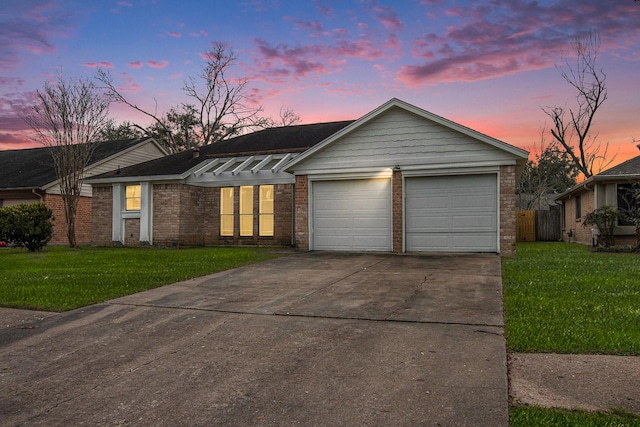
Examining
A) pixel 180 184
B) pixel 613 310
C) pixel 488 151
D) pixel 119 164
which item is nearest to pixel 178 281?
pixel 613 310

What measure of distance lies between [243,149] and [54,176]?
38.4ft

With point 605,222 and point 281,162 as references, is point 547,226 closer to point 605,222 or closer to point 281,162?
point 605,222

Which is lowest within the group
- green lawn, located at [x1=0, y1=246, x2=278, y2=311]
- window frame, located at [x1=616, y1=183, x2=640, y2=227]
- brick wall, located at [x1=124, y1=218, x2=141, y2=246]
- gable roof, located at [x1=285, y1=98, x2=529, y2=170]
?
green lawn, located at [x1=0, y1=246, x2=278, y2=311]

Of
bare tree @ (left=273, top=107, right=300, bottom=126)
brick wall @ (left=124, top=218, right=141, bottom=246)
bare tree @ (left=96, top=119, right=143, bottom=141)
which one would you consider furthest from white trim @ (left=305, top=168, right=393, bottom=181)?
bare tree @ (left=96, top=119, right=143, bottom=141)

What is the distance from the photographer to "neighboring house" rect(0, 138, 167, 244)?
25141 millimetres

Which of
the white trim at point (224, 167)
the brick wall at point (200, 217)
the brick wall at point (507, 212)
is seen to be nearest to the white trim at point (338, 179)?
the brick wall at point (200, 217)

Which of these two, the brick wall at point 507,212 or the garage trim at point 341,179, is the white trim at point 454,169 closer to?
the brick wall at point 507,212

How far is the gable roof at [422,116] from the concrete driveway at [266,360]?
6.85 metres

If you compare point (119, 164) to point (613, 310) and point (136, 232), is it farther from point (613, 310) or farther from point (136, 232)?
point (613, 310)

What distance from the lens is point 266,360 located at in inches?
176

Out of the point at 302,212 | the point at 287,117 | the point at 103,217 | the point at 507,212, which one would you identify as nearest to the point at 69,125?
the point at 103,217

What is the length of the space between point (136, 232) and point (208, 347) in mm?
16803

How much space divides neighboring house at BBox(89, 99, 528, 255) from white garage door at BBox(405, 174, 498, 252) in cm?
3

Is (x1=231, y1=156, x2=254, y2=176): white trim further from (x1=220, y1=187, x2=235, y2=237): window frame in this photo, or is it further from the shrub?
the shrub
